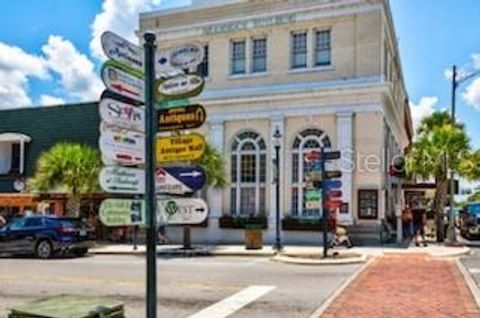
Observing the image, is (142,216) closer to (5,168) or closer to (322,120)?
(322,120)

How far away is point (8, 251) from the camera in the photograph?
24.1 meters

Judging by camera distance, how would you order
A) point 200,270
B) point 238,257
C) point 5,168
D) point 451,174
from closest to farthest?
point 200,270, point 238,257, point 451,174, point 5,168

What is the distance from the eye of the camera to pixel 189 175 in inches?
233

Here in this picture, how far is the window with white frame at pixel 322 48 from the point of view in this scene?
97.1ft

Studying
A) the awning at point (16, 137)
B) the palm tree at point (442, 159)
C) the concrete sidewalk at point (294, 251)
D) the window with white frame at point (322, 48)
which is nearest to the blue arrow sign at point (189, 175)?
the concrete sidewalk at point (294, 251)

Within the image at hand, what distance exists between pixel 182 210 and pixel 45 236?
18798mm

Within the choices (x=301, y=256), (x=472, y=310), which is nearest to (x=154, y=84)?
(x=472, y=310)

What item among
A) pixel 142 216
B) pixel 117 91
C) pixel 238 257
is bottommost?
pixel 238 257

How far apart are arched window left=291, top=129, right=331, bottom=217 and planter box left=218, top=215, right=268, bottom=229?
4.64 ft

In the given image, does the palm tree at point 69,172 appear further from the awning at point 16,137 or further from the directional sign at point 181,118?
the directional sign at point 181,118

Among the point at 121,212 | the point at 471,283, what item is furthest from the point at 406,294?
the point at 121,212

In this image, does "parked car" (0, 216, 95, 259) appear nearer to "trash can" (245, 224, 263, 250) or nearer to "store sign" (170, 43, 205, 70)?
"trash can" (245, 224, 263, 250)

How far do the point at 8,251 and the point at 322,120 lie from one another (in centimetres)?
1371

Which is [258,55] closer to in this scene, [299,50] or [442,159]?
[299,50]
